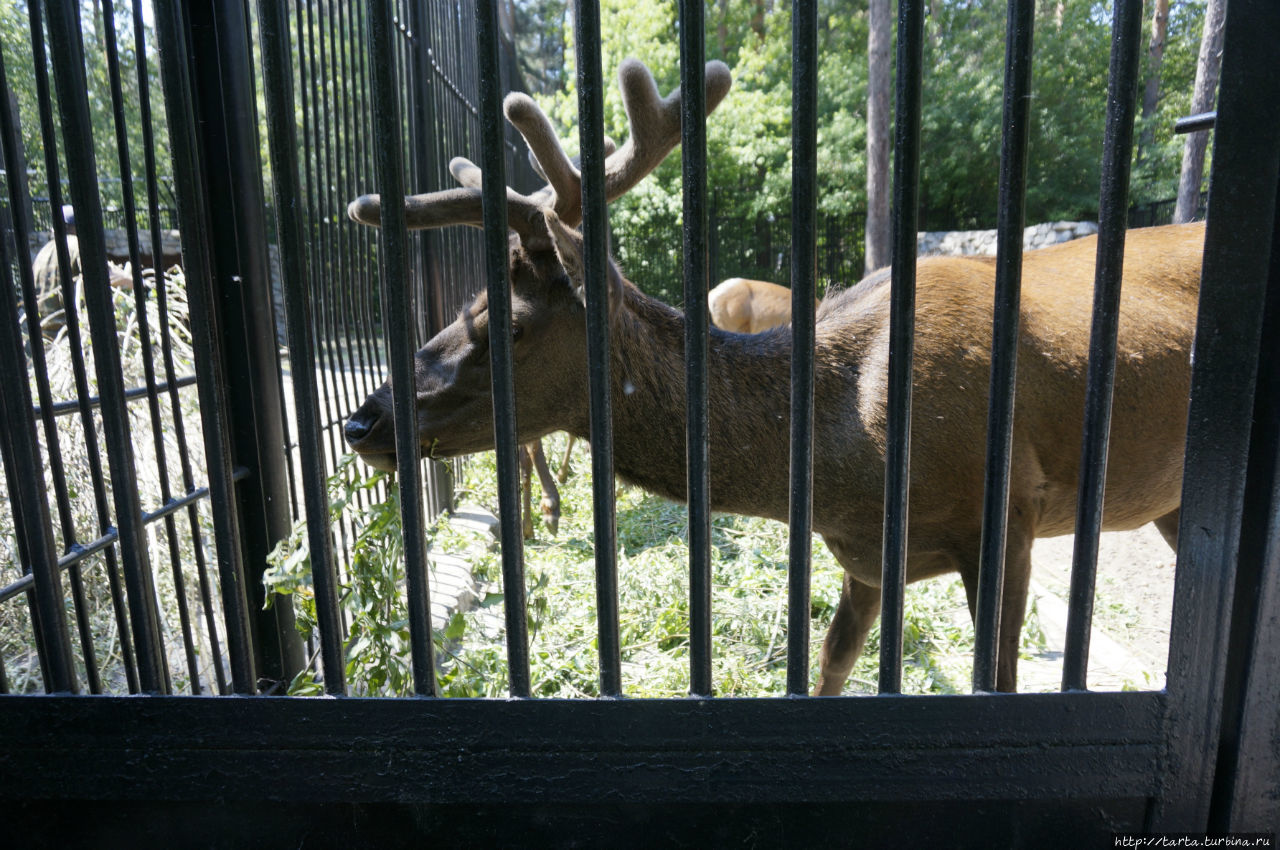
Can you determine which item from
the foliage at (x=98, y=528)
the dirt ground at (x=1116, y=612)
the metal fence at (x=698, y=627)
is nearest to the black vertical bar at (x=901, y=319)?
the metal fence at (x=698, y=627)

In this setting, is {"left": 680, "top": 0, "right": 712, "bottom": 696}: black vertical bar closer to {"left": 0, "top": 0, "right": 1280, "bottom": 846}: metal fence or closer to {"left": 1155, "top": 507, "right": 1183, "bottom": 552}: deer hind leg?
{"left": 0, "top": 0, "right": 1280, "bottom": 846}: metal fence

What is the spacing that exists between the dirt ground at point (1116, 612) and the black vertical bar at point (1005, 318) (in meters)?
2.80

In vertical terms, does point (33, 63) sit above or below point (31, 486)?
above

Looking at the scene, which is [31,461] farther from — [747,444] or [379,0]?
[747,444]

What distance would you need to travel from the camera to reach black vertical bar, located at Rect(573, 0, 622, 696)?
1312mm

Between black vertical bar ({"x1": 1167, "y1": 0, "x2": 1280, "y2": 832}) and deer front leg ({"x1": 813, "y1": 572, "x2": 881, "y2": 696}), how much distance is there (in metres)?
2.27

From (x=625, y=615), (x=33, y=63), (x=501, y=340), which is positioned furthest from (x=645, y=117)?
(x=625, y=615)

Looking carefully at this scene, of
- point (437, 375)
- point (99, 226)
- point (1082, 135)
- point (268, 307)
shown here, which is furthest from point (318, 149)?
point (1082, 135)

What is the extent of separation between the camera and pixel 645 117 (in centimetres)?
302

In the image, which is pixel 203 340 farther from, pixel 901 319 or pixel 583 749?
pixel 901 319

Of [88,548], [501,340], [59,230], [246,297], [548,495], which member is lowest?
[548,495]

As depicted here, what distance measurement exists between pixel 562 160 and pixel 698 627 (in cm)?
237

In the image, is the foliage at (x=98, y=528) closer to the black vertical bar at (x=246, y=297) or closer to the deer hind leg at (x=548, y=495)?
the black vertical bar at (x=246, y=297)

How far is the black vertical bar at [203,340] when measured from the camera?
4.40 ft
